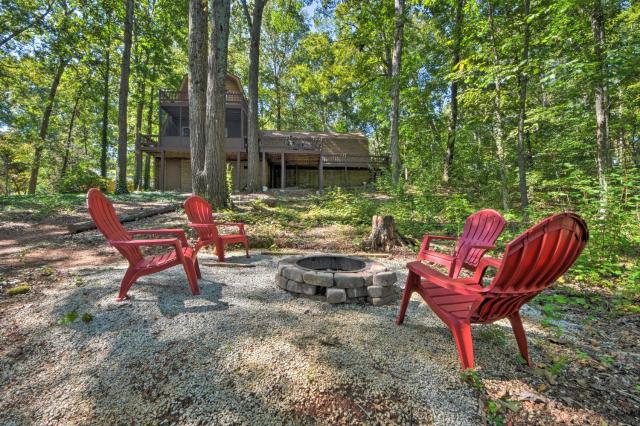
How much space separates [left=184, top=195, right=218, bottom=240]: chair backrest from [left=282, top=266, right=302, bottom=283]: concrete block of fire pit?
4.56 ft

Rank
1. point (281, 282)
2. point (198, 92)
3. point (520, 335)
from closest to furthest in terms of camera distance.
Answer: point (520, 335)
point (281, 282)
point (198, 92)

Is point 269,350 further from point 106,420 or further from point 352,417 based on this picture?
point 106,420

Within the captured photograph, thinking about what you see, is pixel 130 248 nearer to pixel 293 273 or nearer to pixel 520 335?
pixel 293 273

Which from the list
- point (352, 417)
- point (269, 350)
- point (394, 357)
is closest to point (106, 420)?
point (269, 350)

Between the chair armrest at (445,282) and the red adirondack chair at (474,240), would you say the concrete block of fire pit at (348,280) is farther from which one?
the red adirondack chair at (474,240)

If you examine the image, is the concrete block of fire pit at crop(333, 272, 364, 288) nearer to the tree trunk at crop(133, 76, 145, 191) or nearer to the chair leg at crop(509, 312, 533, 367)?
the chair leg at crop(509, 312, 533, 367)

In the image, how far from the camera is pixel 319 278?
290cm

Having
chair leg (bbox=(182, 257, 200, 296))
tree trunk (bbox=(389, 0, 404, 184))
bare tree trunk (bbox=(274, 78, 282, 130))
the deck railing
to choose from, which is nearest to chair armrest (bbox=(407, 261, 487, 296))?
chair leg (bbox=(182, 257, 200, 296))

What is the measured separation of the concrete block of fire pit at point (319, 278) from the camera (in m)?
2.88

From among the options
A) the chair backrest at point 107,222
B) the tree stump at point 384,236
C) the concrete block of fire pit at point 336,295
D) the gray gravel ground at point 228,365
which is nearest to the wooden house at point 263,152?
the tree stump at point 384,236

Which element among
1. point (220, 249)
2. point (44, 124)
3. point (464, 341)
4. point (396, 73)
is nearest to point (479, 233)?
point (464, 341)

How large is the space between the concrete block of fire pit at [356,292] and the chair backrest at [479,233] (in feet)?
3.90

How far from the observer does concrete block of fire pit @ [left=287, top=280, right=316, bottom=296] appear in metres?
2.97

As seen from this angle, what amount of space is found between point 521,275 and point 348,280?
5.05 ft
